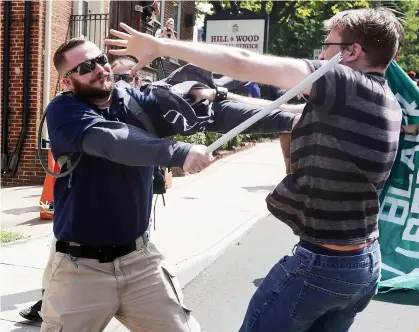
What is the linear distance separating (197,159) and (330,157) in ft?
1.50

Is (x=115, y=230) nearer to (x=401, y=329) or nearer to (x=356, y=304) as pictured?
(x=356, y=304)

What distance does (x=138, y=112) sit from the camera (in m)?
2.55

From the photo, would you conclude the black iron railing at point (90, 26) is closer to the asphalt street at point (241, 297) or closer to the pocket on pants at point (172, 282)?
the asphalt street at point (241, 297)

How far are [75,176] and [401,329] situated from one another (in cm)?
321

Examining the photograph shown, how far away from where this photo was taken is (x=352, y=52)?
2.07 metres

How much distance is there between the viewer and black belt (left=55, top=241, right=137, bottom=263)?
2.51 meters

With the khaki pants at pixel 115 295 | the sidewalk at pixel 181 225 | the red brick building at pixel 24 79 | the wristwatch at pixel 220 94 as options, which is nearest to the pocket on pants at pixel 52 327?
the khaki pants at pixel 115 295

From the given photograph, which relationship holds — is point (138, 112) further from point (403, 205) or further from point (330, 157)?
point (403, 205)

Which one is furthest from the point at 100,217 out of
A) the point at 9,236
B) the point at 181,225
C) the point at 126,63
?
the point at 181,225

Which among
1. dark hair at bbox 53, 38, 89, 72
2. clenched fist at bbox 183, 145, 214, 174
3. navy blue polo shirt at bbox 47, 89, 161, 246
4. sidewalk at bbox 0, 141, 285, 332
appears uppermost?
dark hair at bbox 53, 38, 89, 72

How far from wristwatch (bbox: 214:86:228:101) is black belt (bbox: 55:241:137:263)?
2.46 ft

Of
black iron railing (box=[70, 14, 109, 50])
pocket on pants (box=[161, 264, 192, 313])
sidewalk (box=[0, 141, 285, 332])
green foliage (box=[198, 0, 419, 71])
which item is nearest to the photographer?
pocket on pants (box=[161, 264, 192, 313])

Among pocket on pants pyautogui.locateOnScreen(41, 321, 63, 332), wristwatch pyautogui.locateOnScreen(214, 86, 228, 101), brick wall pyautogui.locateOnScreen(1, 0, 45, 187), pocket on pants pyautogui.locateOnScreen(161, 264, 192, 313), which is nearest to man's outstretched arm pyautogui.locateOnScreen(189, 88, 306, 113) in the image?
wristwatch pyautogui.locateOnScreen(214, 86, 228, 101)

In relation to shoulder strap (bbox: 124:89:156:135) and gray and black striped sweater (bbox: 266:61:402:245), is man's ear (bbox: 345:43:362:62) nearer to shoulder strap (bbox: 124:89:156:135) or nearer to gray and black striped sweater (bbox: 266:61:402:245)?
gray and black striped sweater (bbox: 266:61:402:245)
